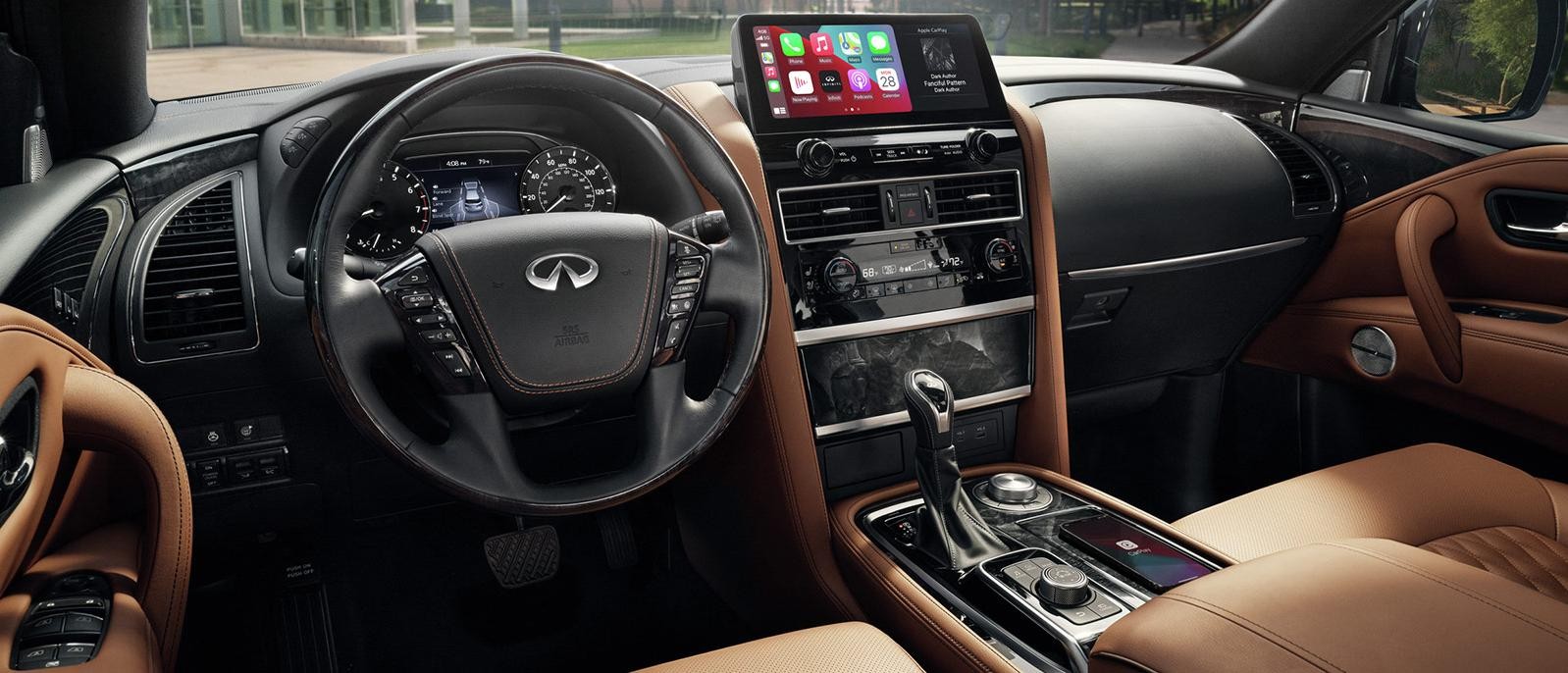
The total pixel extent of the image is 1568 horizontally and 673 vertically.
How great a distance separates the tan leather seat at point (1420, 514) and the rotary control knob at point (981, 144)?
2.38 feet

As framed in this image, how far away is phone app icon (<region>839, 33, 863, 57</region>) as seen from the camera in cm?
191

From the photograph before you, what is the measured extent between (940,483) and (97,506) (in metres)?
1.14

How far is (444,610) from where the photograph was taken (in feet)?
7.09

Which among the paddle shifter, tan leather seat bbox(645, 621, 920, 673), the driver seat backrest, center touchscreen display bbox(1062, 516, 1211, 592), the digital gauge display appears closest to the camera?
the driver seat backrest

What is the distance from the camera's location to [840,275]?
1.83 m

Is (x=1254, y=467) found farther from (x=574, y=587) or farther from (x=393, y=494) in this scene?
(x=393, y=494)

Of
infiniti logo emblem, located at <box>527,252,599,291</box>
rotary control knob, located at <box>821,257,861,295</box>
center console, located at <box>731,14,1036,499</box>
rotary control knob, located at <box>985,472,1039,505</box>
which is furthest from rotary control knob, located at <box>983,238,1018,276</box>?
infiniti logo emblem, located at <box>527,252,599,291</box>

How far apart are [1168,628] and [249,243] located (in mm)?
1506

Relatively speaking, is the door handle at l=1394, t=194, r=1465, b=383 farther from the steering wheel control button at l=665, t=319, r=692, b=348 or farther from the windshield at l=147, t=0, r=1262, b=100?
the steering wheel control button at l=665, t=319, r=692, b=348

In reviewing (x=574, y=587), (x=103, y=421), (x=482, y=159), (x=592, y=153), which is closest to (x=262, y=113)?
(x=482, y=159)

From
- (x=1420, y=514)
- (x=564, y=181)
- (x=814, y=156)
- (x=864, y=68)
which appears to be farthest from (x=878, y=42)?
(x=1420, y=514)

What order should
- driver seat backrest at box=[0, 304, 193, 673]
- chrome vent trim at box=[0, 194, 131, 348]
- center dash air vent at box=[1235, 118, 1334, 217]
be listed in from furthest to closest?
1. center dash air vent at box=[1235, 118, 1334, 217]
2. chrome vent trim at box=[0, 194, 131, 348]
3. driver seat backrest at box=[0, 304, 193, 673]

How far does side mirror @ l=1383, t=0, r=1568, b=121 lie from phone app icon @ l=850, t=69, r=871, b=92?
1.75 meters

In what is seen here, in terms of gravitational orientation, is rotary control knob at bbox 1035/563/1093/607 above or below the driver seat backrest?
below
